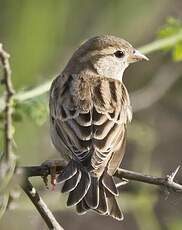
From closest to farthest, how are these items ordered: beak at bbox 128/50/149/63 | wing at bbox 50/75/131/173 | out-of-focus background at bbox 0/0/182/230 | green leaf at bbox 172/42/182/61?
wing at bbox 50/75/131/173, green leaf at bbox 172/42/182/61, beak at bbox 128/50/149/63, out-of-focus background at bbox 0/0/182/230

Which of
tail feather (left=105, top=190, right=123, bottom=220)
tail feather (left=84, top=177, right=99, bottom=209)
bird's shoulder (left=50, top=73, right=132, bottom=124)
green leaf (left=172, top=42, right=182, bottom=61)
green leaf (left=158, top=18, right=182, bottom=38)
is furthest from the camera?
green leaf (left=172, top=42, right=182, bottom=61)

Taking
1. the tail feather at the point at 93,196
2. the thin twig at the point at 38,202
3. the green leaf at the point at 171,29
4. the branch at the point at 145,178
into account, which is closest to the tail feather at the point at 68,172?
the tail feather at the point at 93,196

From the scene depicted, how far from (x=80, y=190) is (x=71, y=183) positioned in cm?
8

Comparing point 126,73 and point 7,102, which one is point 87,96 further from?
point 126,73

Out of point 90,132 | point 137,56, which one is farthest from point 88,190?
point 137,56

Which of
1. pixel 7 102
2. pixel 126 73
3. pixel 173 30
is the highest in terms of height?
pixel 7 102

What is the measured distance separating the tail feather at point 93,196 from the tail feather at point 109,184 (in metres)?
0.04

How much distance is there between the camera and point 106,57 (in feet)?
22.0

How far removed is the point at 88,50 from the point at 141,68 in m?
3.92

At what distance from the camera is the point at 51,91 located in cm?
609

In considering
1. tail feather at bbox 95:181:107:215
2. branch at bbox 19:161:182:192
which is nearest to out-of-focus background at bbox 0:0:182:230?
tail feather at bbox 95:181:107:215

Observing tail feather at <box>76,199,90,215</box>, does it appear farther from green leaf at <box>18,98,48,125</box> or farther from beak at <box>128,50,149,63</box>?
beak at <box>128,50,149,63</box>

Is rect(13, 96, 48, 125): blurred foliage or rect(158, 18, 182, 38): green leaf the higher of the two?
rect(158, 18, 182, 38): green leaf

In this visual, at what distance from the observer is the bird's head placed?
21.8 feet
